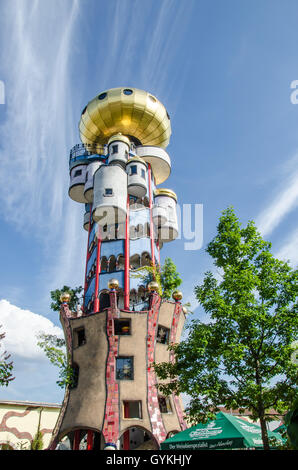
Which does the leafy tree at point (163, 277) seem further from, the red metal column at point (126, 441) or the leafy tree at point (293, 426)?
the leafy tree at point (293, 426)

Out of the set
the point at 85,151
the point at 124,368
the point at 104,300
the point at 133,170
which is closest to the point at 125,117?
the point at 85,151

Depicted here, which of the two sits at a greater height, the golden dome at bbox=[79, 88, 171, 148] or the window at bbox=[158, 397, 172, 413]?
the golden dome at bbox=[79, 88, 171, 148]

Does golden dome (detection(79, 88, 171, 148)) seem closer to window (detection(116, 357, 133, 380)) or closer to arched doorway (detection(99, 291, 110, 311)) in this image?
arched doorway (detection(99, 291, 110, 311))

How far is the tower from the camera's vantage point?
17.3 m

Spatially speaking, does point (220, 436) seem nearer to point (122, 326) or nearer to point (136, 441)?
point (122, 326)

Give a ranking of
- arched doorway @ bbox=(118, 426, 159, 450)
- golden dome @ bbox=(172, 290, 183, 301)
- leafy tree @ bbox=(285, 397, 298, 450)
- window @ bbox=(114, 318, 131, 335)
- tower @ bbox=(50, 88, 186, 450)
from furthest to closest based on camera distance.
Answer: golden dome @ bbox=(172, 290, 183, 301)
window @ bbox=(114, 318, 131, 335)
arched doorway @ bbox=(118, 426, 159, 450)
tower @ bbox=(50, 88, 186, 450)
leafy tree @ bbox=(285, 397, 298, 450)

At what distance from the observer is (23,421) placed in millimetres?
23031

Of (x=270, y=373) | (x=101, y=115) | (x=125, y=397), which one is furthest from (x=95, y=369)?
(x=101, y=115)

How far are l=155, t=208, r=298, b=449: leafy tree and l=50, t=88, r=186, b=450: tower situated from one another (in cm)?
360

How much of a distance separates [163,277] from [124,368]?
21.2 ft

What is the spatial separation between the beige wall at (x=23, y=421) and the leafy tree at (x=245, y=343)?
1650 cm

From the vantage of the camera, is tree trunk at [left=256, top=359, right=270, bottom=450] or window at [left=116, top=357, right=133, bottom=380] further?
window at [left=116, top=357, right=133, bottom=380]

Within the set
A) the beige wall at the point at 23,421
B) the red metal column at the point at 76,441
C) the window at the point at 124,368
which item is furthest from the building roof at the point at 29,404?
the window at the point at 124,368

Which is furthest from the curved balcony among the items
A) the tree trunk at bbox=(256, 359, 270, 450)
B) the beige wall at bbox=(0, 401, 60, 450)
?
the tree trunk at bbox=(256, 359, 270, 450)
